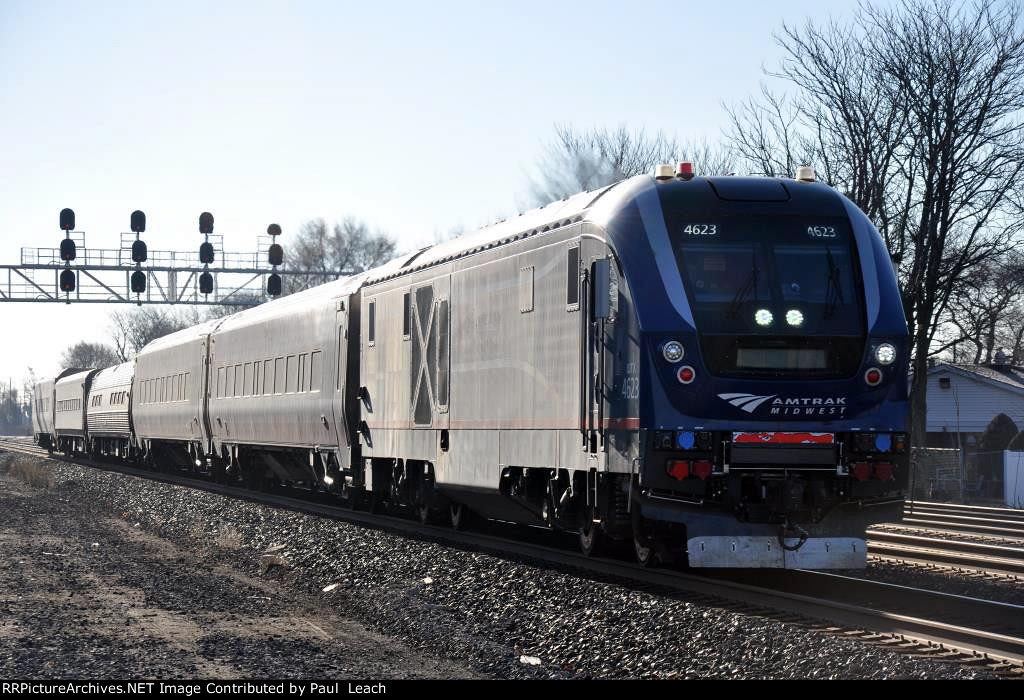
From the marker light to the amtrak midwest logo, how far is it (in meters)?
0.47

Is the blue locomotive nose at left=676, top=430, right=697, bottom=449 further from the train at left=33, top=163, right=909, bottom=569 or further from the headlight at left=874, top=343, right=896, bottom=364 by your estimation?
the headlight at left=874, top=343, right=896, bottom=364

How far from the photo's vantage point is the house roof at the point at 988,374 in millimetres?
58872

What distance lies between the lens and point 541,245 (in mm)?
13945

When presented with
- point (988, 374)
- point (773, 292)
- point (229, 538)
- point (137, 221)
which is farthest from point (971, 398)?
point (773, 292)

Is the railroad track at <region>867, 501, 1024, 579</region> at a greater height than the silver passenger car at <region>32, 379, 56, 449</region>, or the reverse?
the silver passenger car at <region>32, 379, 56, 449</region>

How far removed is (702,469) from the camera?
1143 centimetres

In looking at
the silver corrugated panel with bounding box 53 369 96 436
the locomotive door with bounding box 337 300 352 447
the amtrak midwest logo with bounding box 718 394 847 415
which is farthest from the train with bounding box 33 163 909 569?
the silver corrugated panel with bounding box 53 369 96 436

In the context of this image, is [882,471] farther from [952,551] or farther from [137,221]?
[137,221]

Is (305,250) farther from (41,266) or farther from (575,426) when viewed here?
(575,426)

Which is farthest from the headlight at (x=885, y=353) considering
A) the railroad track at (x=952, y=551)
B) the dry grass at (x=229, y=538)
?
the dry grass at (x=229, y=538)

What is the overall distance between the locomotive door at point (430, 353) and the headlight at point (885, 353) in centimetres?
594

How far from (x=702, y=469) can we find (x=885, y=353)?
1.91 meters

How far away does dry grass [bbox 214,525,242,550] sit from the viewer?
17.3m

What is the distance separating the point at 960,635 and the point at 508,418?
6.32 metres
